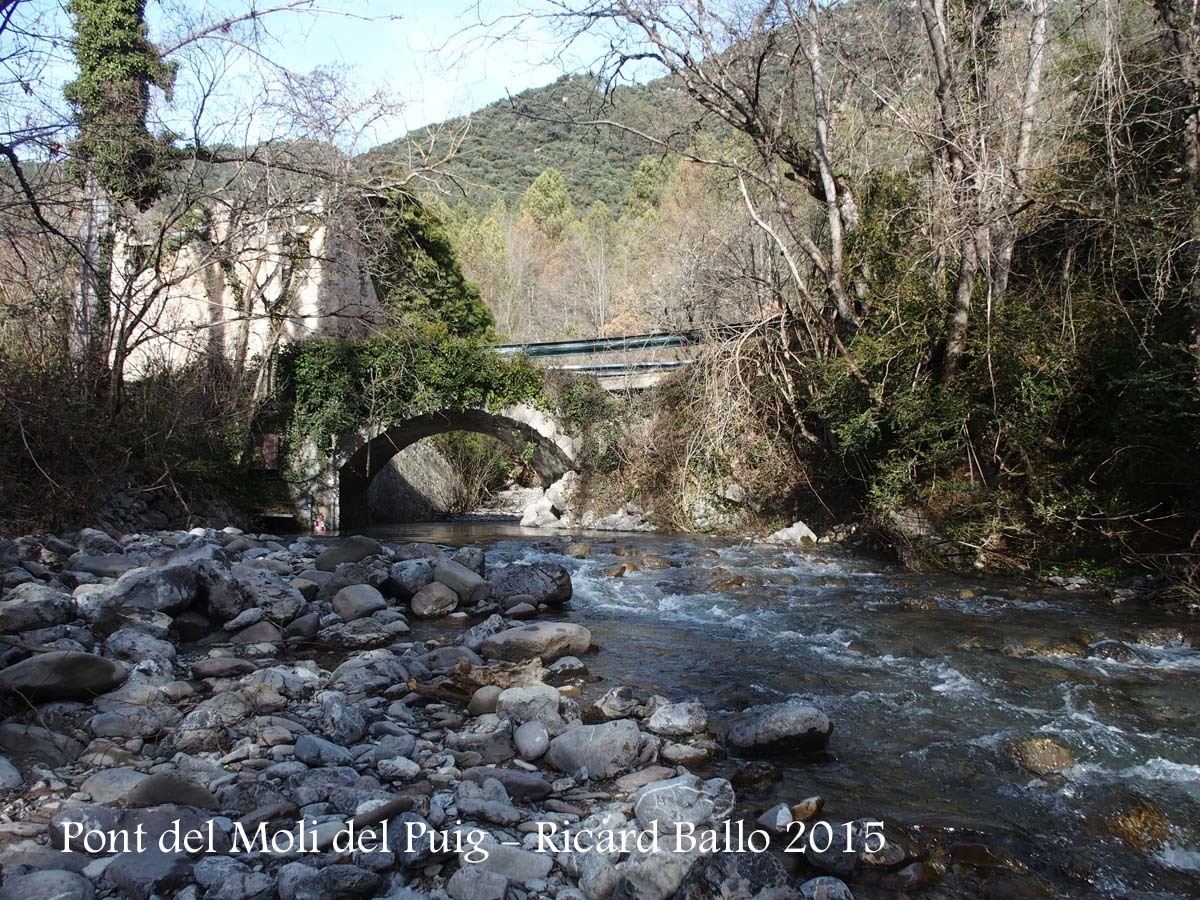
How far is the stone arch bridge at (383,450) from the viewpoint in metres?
15.0

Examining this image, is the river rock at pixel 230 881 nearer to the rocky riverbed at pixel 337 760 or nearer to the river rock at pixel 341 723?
the rocky riverbed at pixel 337 760

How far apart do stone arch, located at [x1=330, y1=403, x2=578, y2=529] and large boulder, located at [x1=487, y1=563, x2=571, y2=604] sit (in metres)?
7.75

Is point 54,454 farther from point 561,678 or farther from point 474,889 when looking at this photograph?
point 474,889

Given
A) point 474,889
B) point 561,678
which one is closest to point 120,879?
point 474,889

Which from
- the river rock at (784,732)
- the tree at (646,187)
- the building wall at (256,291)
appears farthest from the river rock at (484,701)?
the tree at (646,187)

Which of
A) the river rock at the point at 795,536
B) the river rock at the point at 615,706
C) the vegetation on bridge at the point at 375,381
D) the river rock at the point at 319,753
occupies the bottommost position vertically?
the river rock at the point at 795,536

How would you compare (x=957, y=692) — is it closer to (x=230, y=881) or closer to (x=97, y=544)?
(x=230, y=881)

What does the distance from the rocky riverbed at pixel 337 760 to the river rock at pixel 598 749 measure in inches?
0.4

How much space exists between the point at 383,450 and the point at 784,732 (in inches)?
535

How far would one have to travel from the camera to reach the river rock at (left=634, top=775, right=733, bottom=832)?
315cm

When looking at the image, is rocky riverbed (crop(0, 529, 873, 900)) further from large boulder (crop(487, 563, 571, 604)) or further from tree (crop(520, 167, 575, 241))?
tree (crop(520, 167, 575, 241))

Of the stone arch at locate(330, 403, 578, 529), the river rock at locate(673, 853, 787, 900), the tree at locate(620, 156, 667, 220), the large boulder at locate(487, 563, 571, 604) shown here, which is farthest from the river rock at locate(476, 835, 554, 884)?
the tree at locate(620, 156, 667, 220)

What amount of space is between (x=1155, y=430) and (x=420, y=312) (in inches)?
733

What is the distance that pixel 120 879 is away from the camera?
253 cm
